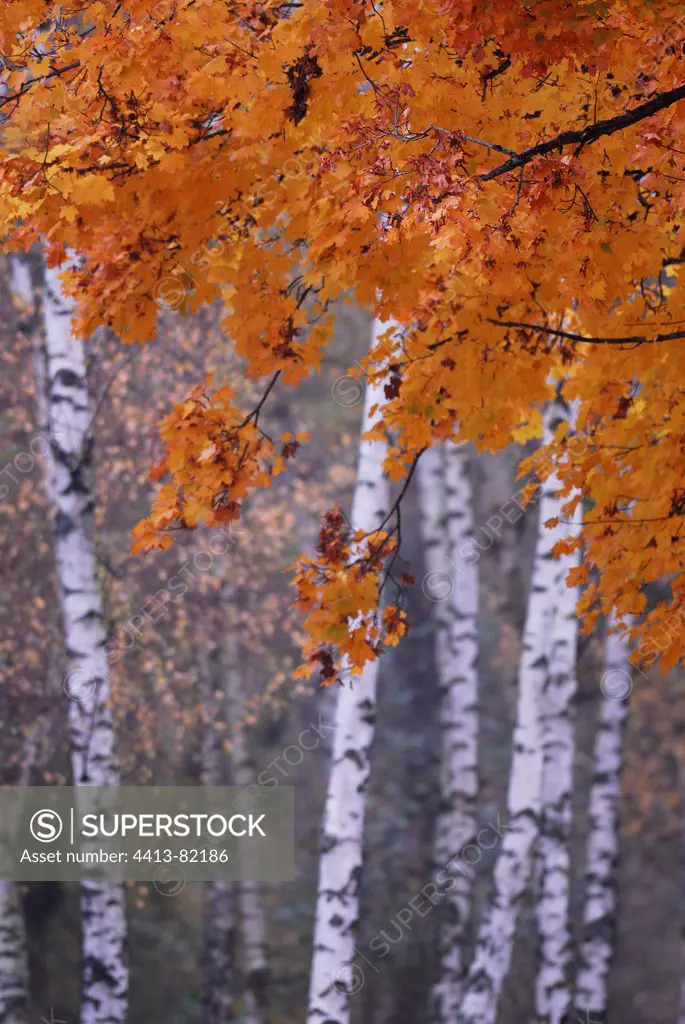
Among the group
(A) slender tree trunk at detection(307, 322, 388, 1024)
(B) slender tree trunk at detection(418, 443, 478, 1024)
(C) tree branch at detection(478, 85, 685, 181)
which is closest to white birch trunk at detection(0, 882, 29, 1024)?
(A) slender tree trunk at detection(307, 322, 388, 1024)

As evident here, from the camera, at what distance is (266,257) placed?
5840 millimetres

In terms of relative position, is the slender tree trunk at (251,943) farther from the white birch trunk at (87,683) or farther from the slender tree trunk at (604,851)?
the white birch trunk at (87,683)

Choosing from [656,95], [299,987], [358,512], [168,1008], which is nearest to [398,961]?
[299,987]

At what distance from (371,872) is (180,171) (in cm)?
1324

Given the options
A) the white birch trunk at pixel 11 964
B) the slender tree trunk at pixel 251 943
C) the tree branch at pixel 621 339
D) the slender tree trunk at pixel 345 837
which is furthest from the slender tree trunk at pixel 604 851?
the tree branch at pixel 621 339

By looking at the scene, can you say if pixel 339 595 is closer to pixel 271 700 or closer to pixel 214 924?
pixel 271 700

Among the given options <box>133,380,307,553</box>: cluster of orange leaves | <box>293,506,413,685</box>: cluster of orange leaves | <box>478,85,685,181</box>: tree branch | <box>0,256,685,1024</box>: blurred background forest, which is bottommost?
<box>293,506,413,685</box>: cluster of orange leaves

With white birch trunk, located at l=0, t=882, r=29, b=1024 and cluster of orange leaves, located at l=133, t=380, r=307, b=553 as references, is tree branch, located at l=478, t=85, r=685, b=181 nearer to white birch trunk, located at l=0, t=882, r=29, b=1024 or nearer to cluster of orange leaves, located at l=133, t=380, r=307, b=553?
cluster of orange leaves, located at l=133, t=380, r=307, b=553

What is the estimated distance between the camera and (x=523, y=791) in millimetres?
8797

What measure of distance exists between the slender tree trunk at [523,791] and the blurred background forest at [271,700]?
3.05 ft

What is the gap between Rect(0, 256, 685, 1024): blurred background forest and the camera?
11.1 m

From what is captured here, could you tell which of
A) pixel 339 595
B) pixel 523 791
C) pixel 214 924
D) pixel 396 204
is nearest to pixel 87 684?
pixel 339 595

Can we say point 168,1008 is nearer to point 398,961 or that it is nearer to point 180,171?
point 398,961

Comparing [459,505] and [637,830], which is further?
[637,830]
